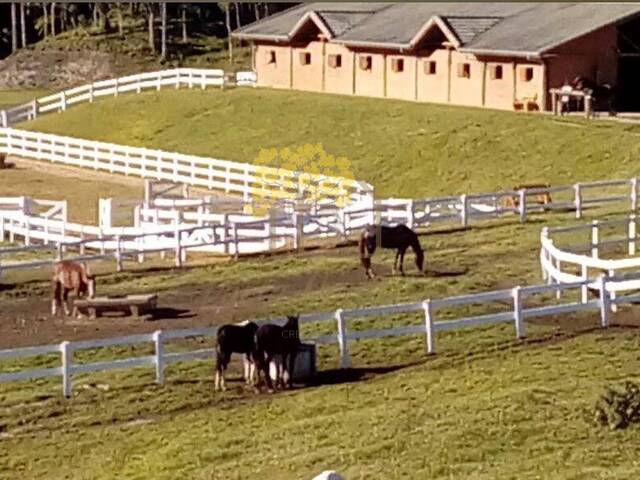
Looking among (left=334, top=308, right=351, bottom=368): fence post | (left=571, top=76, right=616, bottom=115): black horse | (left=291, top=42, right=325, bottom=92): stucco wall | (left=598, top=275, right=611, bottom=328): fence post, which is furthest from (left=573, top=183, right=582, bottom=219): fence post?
(left=291, top=42, right=325, bottom=92): stucco wall

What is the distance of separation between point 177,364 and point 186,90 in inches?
1971

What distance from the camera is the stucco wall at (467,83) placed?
60.7 m

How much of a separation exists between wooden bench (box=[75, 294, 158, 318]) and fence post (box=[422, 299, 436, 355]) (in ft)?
20.0

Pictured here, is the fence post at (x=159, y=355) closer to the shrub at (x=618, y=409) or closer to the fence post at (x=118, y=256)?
the shrub at (x=618, y=409)

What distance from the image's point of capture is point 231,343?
20.6 meters

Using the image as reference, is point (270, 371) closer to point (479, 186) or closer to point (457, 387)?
point (457, 387)

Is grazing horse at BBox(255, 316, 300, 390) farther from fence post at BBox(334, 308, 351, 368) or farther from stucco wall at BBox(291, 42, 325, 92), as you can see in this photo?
stucco wall at BBox(291, 42, 325, 92)

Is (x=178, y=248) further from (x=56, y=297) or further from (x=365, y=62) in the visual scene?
(x=365, y=62)

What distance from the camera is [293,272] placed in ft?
103

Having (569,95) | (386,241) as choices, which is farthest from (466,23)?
(386,241)

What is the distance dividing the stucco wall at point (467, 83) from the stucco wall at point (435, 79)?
1.29 feet

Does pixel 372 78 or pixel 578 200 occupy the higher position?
pixel 372 78

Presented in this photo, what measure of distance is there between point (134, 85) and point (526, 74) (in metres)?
22.3

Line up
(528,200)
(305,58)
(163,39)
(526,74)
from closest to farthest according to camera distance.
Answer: (528,200) < (526,74) < (305,58) < (163,39)
